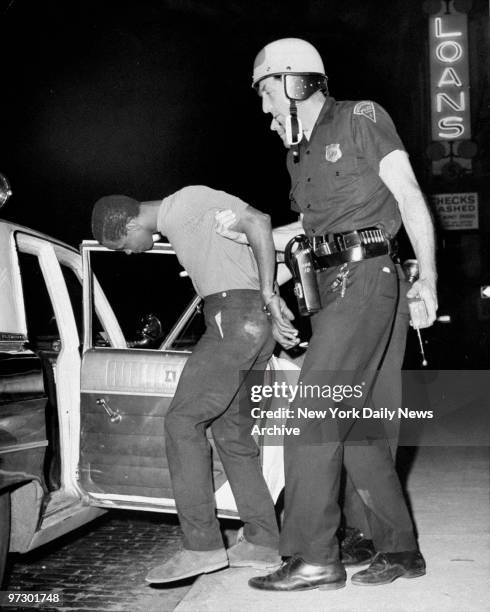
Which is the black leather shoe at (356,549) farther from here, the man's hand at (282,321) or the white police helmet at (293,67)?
the white police helmet at (293,67)

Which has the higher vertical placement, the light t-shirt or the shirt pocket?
the shirt pocket

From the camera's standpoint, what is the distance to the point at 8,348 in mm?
3184

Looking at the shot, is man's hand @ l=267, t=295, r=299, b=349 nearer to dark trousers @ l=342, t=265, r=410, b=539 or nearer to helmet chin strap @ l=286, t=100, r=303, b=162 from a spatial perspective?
dark trousers @ l=342, t=265, r=410, b=539

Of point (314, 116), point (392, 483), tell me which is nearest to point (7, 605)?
point (392, 483)

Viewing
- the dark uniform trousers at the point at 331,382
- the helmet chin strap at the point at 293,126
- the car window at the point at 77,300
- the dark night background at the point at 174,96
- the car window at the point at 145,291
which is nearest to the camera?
the dark uniform trousers at the point at 331,382

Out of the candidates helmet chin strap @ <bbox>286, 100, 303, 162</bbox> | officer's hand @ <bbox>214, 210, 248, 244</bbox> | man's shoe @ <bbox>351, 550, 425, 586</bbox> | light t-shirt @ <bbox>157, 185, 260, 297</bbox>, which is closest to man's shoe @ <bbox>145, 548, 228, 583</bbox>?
man's shoe @ <bbox>351, 550, 425, 586</bbox>

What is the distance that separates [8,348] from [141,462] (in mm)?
861

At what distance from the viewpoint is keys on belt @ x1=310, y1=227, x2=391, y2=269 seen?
304 centimetres

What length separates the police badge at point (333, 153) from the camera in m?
3.12

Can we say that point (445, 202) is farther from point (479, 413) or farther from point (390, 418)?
point (390, 418)

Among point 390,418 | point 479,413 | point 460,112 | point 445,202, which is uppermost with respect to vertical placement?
point 460,112

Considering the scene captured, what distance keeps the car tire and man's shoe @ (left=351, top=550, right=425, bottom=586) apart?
4.88 feet

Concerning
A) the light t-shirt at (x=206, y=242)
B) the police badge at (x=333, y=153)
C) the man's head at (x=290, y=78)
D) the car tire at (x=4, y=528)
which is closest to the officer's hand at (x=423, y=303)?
the police badge at (x=333, y=153)

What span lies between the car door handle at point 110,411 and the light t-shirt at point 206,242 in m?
0.76
